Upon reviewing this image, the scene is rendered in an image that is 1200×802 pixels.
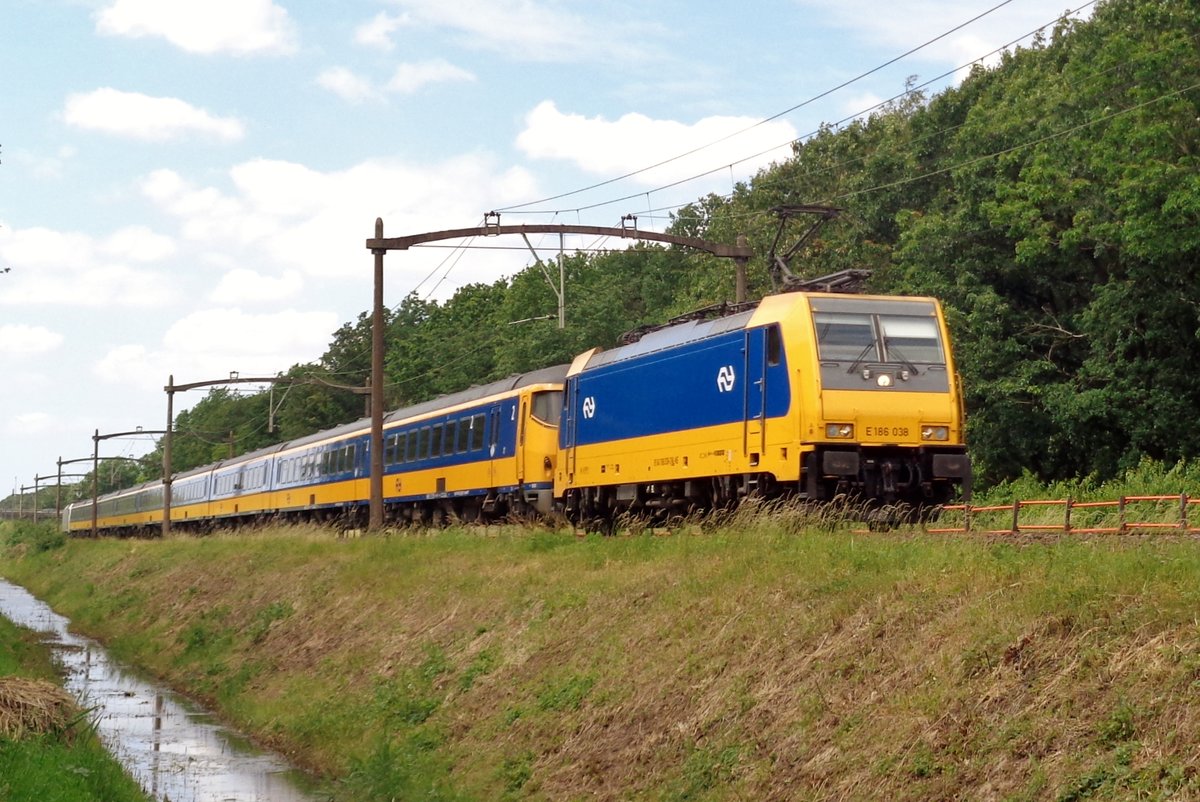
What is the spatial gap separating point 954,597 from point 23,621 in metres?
36.4

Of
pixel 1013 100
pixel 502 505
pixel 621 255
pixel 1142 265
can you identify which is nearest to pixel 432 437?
pixel 502 505

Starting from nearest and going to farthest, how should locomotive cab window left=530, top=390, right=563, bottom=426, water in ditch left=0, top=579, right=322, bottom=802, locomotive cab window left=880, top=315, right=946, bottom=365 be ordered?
water in ditch left=0, top=579, right=322, bottom=802
locomotive cab window left=880, top=315, right=946, bottom=365
locomotive cab window left=530, top=390, right=563, bottom=426

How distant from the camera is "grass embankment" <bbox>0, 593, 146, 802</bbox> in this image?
13.3 meters

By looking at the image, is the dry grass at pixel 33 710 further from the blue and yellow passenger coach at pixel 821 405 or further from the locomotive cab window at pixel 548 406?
the locomotive cab window at pixel 548 406

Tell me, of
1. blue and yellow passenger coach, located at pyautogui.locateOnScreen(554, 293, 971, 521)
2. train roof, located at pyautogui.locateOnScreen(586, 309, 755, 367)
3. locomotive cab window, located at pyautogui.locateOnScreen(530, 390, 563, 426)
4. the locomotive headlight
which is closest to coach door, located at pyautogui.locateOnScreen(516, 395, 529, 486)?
locomotive cab window, located at pyautogui.locateOnScreen(530, 390, 563, 426)

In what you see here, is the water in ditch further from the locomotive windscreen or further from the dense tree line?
the dense tree line

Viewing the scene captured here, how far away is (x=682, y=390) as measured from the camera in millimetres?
22953

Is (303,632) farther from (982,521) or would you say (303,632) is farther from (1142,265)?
(1142,265)

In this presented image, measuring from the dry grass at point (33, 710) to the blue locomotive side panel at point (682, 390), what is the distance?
9366mm

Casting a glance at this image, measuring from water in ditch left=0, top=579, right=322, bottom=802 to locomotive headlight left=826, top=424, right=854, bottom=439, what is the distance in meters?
7.67

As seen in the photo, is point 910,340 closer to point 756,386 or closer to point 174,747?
point 756,386

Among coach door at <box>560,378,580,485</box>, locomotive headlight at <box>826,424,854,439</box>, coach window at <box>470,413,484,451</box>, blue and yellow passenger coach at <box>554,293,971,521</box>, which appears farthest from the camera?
coach window at <box>470,413,484,451</box>

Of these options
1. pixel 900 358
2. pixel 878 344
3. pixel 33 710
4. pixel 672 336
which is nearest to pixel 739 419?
pixel 878 344

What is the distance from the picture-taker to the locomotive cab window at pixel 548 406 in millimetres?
30219
